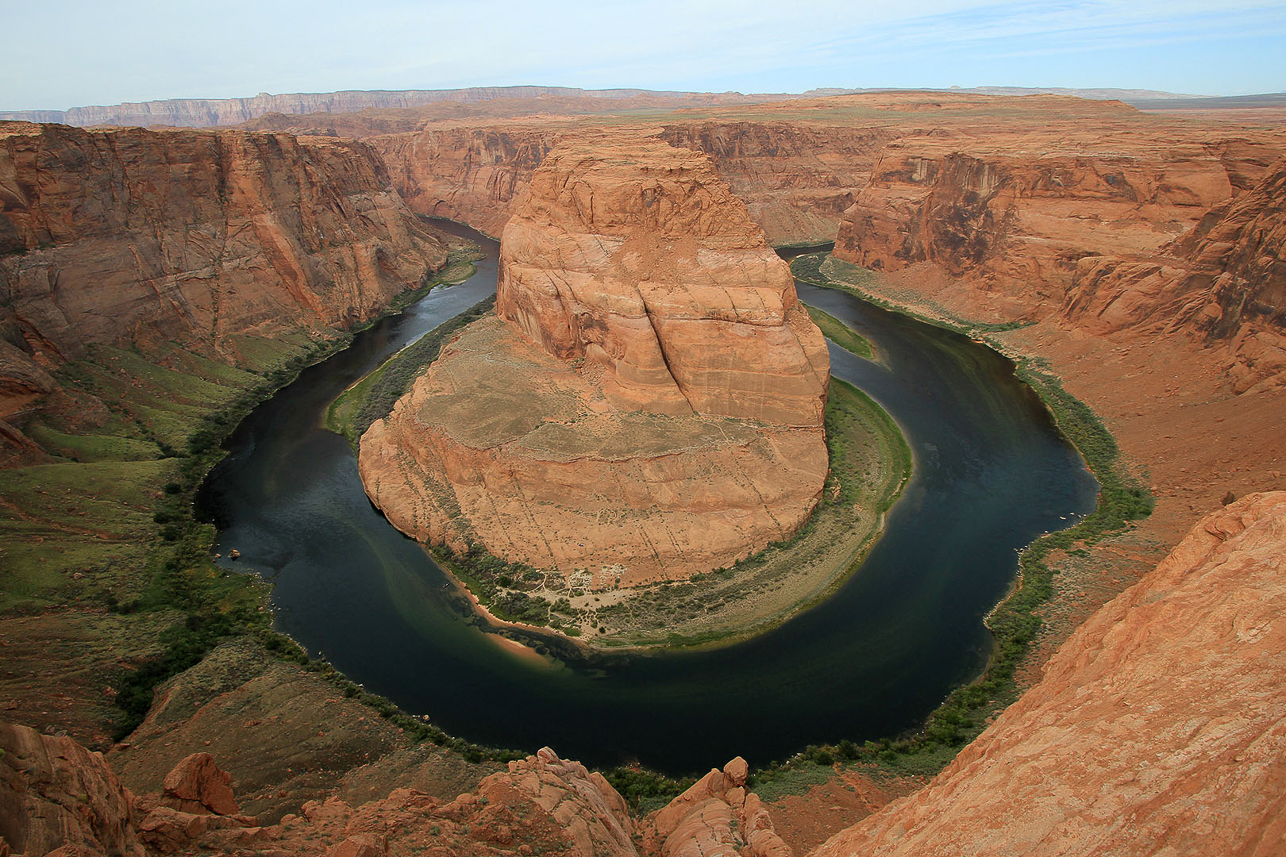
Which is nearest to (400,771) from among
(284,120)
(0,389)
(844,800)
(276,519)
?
(844,800)

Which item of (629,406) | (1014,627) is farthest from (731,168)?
(1014,627)

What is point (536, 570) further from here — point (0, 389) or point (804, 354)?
point (0, 389)

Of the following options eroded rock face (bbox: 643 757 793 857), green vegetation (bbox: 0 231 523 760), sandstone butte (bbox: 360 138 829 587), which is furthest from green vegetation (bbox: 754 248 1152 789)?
green vegetation (bbox: 0 231 523 760)

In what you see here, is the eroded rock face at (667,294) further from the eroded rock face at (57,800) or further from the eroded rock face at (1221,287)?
the eroded rock face at (1221,287)

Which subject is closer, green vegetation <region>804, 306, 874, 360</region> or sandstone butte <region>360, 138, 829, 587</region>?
sandstone butte <region>360, 138, 829, 587</region>

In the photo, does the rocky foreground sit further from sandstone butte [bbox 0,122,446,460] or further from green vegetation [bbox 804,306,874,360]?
green vegetation [bbox 804,306,874,360]

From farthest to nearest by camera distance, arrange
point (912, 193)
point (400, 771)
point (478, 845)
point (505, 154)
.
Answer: point (505, 154) → point (912, 193) → point (400, 771) → point (478, 845)
